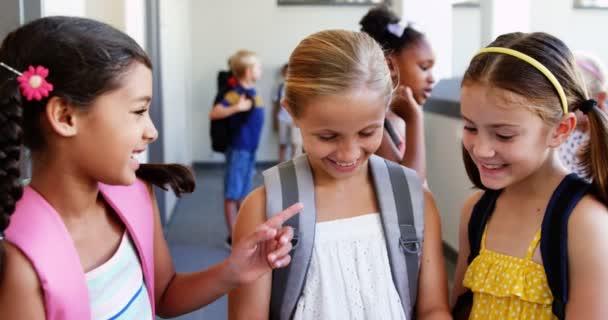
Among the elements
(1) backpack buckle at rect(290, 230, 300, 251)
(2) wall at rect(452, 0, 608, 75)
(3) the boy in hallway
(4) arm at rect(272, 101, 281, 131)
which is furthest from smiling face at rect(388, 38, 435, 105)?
(4) arm at rect(272, 101, 281, 131)

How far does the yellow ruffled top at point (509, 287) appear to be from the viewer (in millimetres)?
1160

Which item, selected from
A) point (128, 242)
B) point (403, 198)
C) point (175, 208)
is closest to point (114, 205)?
point (128, 242)

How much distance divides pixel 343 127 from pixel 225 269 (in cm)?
35

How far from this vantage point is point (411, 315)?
1278 mm

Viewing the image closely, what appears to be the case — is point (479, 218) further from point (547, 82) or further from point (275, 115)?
point (275, 115)

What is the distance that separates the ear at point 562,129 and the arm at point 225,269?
50cm

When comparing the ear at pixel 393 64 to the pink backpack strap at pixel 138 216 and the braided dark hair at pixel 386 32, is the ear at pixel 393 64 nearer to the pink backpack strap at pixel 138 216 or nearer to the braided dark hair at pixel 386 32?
the braided dark hair at pixel 386 32

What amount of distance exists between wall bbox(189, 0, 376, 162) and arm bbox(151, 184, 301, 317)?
6.93 meters

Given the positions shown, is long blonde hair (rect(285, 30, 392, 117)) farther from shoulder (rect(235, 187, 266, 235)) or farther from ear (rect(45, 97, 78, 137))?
ear (rect(45, 97, 78, 137))

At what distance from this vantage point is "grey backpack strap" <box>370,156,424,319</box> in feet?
4.11

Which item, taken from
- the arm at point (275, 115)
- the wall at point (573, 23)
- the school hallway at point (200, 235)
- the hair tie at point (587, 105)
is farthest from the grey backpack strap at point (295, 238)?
the arm at point (275, 115)

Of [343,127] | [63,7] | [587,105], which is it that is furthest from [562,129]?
[63,7]

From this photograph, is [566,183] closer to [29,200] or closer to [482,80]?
[482,80]

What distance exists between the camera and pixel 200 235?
490 centimetres
